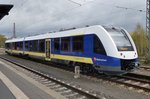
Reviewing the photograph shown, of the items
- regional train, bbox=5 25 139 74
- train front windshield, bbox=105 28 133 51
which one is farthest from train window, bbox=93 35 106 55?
train front windshield, bbox=105 28 133 51

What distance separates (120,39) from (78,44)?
3.76 m

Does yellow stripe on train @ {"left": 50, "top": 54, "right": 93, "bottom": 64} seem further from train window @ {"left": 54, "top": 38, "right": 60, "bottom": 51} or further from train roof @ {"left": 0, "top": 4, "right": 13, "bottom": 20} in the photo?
train roof @ {"left": 0, "top": 4, "right": 13, "bottom": 20}

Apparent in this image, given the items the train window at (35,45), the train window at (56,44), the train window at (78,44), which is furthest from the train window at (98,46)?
the train window at (35,45)

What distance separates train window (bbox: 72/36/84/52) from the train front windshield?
2.68 metres

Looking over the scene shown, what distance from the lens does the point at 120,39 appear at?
1850 centimetres

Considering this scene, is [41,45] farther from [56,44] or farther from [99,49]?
[99,49]

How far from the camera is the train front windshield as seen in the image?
18.0 m

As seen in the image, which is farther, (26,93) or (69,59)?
(69,59)

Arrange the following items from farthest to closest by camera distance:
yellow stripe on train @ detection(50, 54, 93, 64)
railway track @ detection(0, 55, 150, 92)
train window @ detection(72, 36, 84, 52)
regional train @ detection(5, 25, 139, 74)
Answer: train window @ detection(72, 36, 84, 52) → yellow stripe on train @ detection(50, 54, 93, 64) → regional train @ detection(5, 25, 139, 74) → railway track @ detection(0, 55, 150, 92)

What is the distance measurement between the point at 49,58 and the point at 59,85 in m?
13.2

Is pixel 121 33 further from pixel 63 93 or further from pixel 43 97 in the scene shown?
pixel 43 97

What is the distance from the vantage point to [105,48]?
1783 centimetres

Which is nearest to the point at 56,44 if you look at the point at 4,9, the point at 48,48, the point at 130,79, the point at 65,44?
the point at 48,48

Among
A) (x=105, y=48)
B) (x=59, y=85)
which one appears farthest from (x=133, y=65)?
(x=59, y=85)
